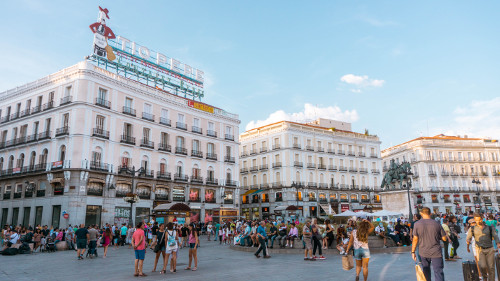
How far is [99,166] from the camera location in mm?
34250

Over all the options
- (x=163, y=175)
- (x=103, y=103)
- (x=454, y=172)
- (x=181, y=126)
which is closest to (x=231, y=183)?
(x=181, y=126)

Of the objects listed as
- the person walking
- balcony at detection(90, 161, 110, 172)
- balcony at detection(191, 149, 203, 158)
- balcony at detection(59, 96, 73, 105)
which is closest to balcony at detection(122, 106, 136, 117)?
balcony at detection(59, 96, 73, 105)

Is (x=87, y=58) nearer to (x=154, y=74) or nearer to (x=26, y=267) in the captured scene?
(x=154, y=74)

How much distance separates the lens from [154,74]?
143 feet

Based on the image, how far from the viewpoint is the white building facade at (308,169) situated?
54219 mm

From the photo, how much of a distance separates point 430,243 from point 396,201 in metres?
22.5

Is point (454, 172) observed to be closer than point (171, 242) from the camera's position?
No

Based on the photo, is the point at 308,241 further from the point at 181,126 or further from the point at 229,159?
the point at 229,159

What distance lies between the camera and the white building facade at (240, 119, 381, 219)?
5422 centimetres

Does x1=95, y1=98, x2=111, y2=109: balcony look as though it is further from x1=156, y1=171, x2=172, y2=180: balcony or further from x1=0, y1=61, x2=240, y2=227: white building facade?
x1=156, y1=171, x2=172, y2=180: balcony

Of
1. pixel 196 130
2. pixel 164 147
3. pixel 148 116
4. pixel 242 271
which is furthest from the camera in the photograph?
pixel 196 130

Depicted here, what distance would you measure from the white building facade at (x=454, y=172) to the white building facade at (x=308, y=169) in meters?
11.1

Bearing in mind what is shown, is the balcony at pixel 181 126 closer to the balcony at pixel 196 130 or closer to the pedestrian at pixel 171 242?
the balcony at pixel 196 130

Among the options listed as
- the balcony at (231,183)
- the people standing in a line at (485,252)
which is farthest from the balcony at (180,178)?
the people standing in a line at (485,252)
